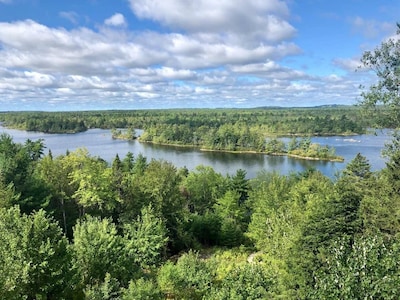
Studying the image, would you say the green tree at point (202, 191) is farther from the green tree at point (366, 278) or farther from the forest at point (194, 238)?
the green tree at point (366, 278)

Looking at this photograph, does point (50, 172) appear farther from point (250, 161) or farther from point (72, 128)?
point (72, 128)

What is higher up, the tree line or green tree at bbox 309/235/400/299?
green tree at bbox 309/235/400/299

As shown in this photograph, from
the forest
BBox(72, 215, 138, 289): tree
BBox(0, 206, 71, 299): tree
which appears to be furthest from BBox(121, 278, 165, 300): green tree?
BBox(72, 215, 138, 289): tree

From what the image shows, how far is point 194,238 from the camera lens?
28625 mm

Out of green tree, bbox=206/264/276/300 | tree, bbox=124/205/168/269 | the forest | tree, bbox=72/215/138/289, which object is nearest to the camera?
the forest

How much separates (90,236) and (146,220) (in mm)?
5885

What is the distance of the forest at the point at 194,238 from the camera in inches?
417

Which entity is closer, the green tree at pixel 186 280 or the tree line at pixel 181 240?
the tree line at pixel 181 240

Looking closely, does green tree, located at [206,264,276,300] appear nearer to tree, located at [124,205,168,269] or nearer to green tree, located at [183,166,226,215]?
tree, located at [124,205,168,269]

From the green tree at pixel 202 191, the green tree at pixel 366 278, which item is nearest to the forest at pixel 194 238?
the green tree at pixel 366 278

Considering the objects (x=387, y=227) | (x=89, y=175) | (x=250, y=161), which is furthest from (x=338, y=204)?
(x=250, y=161)

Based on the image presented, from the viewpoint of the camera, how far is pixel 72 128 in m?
150

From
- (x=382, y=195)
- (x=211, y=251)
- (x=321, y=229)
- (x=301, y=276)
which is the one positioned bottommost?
(x=211, y=251)

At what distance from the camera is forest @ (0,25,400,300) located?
34.7ft
